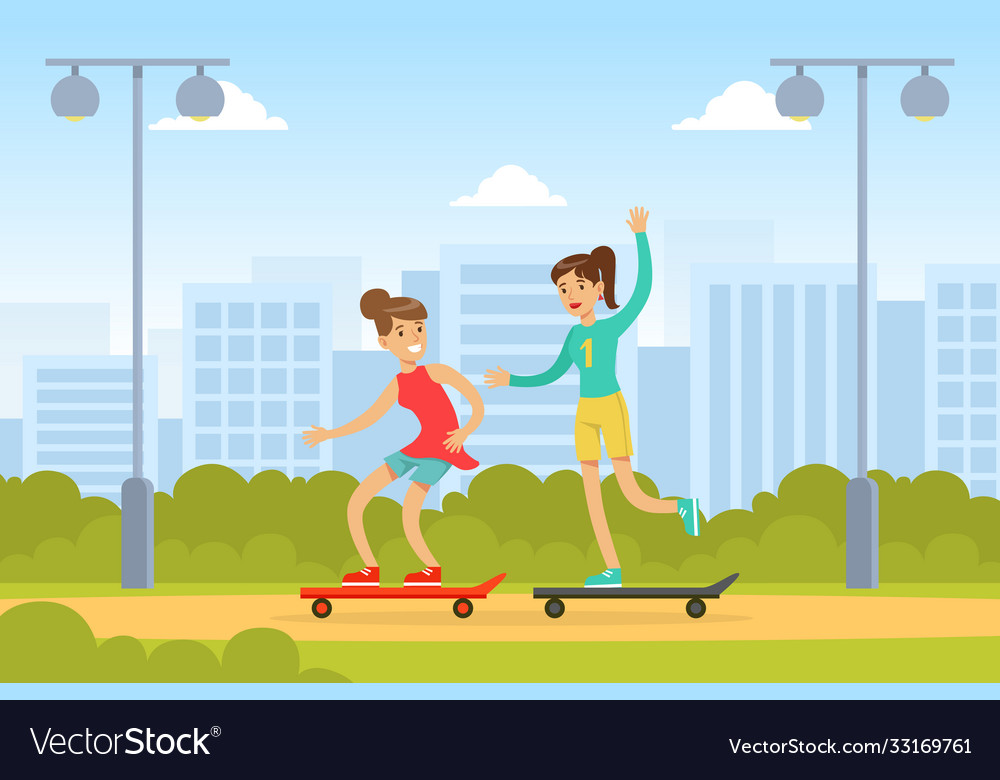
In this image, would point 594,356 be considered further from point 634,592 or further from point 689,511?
point 634,592

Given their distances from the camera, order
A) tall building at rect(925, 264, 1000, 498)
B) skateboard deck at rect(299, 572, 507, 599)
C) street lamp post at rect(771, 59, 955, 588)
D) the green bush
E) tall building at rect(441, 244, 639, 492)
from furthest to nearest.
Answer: tall building at rect(925, 264, 1000, 498), tall building at rect(441, 244, 639, 492), street lamp post at rect(771, 59, 955, 588), skateboard deck at rect(299, 572, 507, 599), the green bush

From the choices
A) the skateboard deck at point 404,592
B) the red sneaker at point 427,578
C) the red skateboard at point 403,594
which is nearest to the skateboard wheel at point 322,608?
the red skateboard at point 403,594

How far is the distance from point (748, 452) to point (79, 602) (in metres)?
176

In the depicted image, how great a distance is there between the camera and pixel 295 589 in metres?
16.5

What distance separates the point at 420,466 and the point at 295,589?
12.9 feet

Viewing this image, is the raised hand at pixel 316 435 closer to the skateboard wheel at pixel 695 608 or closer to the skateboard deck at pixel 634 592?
the skateboard deck at pixel 634 592

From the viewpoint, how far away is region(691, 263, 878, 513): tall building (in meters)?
185

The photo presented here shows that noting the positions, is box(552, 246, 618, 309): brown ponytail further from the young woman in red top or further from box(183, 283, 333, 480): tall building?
box(183, 283, 333, 480): tall building

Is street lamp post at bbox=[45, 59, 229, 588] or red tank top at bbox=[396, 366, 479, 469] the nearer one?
red tank top at bbox=[396, 366, 479, 469]

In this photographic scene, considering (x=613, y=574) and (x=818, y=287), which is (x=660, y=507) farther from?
(x=818, y=287)

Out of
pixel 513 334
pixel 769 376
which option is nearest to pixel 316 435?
pixel 513 334

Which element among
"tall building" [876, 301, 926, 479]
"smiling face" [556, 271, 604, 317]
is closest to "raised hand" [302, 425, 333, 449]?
"smiling face" [556, 271, 604, 317]

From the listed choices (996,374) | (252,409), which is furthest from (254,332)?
(996,374)
